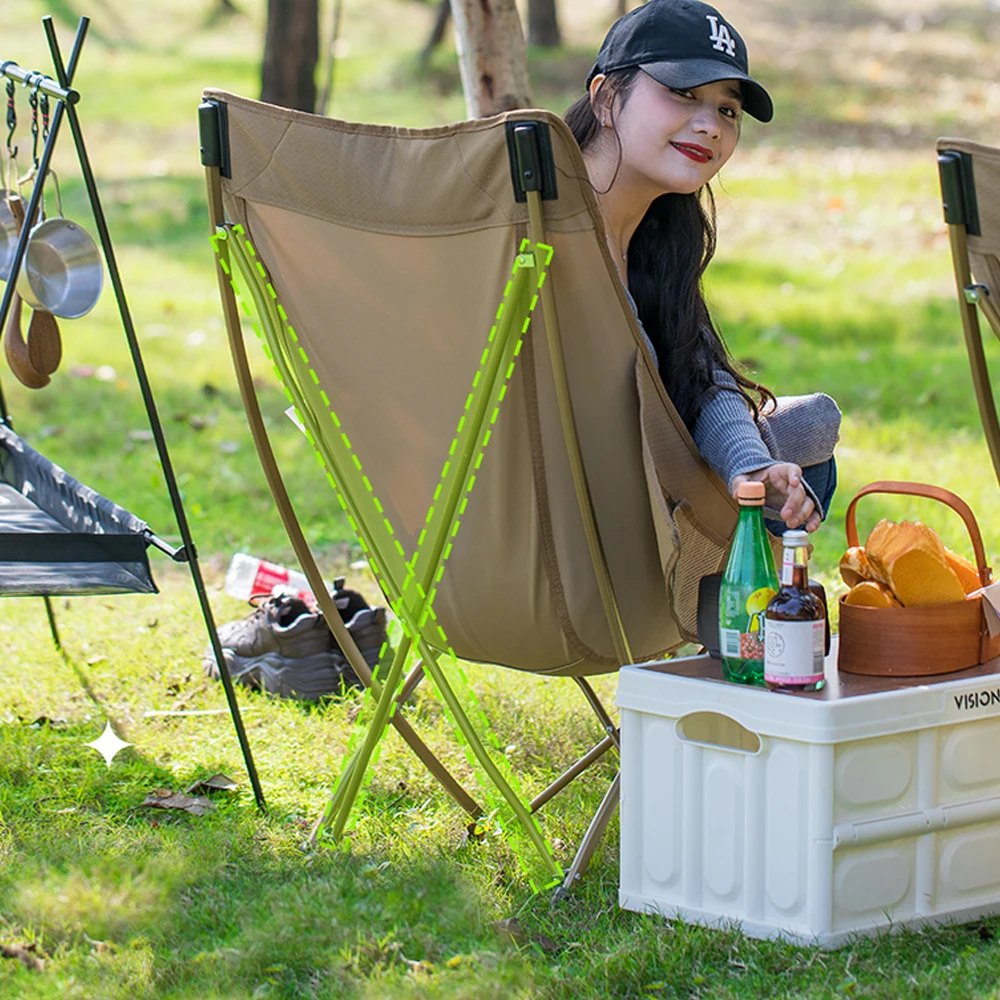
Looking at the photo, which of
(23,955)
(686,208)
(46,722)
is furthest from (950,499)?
(46,722)

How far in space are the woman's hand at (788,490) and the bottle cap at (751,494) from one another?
0.21ft

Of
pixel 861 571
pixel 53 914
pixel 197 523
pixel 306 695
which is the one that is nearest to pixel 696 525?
pixel 861 571

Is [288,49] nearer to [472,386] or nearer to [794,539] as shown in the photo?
[472,386]

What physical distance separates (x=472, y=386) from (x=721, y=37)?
708mm

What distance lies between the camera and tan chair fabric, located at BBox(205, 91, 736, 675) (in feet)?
7.16

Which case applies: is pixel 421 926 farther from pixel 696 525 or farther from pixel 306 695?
pixel 306 695

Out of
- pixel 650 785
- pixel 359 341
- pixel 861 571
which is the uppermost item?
pixel 359 341

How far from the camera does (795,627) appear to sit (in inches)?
81.6

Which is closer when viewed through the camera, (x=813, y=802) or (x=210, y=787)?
(x=813, y=802)

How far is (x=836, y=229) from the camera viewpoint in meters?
9.56

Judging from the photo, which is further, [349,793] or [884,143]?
[884,143]

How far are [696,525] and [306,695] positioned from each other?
1.38m

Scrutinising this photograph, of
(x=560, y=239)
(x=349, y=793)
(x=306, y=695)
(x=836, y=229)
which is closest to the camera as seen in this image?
(x=560, y=239)
